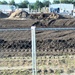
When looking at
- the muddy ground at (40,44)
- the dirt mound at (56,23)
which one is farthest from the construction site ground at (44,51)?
the dirt mound at (56,23)

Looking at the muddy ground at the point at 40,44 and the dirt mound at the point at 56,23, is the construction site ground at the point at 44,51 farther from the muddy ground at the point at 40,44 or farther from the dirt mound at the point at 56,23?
the dirt mound at the point at 56,23

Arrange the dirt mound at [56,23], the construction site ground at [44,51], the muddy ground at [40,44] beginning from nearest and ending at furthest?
the construction site ground at [44,51] < the muddy ground at [40,44] < the dirt mound at [56,23]

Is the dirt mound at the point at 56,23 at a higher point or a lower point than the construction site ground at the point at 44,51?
higher

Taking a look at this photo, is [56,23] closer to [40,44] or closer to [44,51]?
[40,44]

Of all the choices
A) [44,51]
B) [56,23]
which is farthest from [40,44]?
[56,23]

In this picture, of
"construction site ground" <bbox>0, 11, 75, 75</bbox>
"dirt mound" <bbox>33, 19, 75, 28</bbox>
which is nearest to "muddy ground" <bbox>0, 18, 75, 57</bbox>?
"construction site ground" <bbox>0, 11, 75, 75</bbox>

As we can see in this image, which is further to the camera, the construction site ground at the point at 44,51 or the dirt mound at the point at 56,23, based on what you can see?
the dirt mound at the point at 56,23

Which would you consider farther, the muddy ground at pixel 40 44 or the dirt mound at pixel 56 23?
the dirt mound at pixel 56 23

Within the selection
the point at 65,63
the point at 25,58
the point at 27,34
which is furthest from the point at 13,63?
the point at 27,34

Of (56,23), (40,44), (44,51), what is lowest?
(44,51)

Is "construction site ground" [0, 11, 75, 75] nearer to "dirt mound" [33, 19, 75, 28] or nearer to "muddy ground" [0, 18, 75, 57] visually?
"muddy ground" [0, 18, 75, 57]

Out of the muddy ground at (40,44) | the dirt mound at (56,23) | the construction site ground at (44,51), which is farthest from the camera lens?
the dirt mound at (56,23)

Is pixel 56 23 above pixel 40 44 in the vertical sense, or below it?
above

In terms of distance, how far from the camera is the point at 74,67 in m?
11.4
